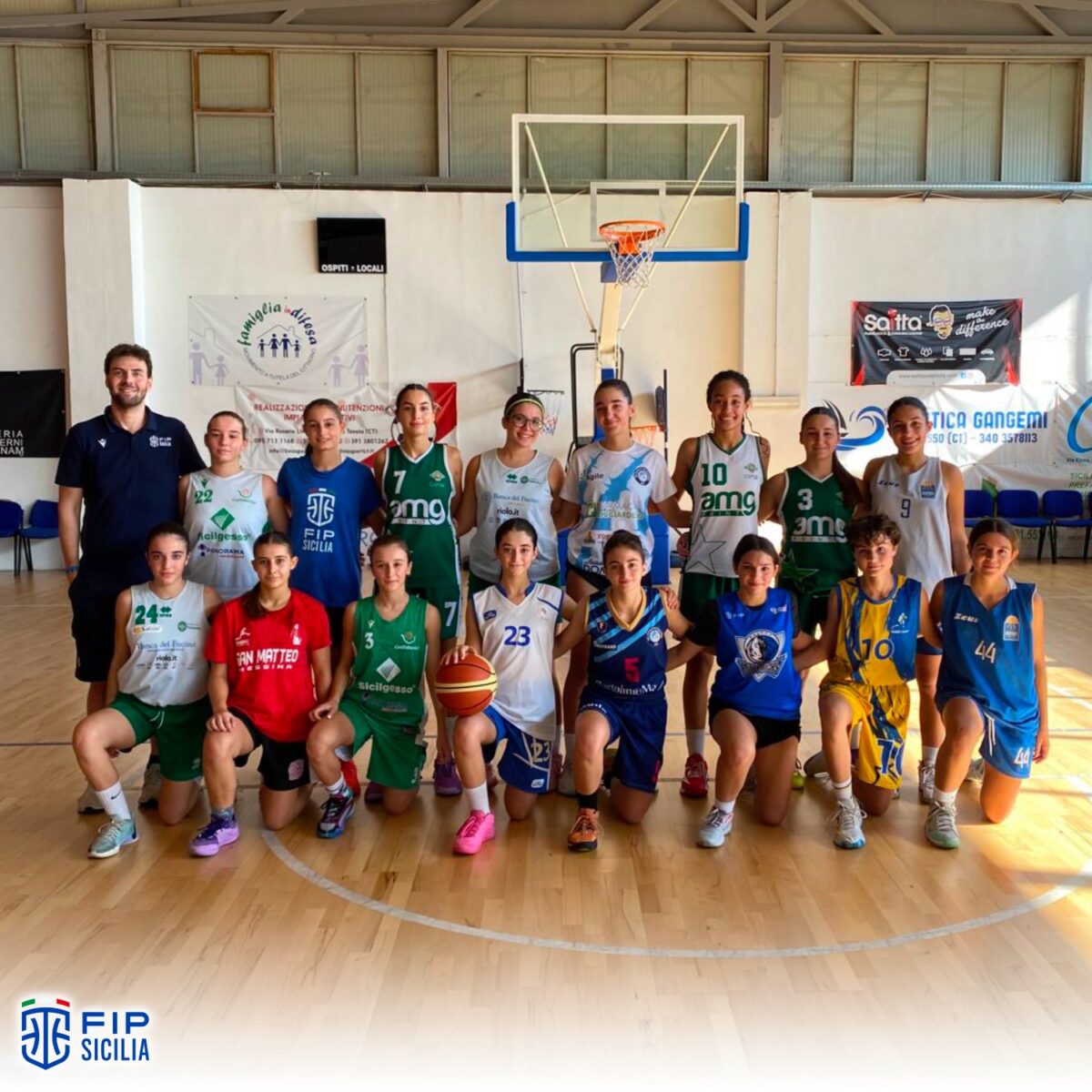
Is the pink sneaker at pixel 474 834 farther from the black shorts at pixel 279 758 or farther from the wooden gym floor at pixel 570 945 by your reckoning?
the black shorts at pixel 279 758

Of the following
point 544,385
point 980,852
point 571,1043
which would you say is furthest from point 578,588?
point 544,385

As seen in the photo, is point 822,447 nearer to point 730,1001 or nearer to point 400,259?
point 730,1001

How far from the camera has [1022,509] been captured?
1084 centimetres

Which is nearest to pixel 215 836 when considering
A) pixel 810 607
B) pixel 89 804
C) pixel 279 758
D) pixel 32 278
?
pixel 279 758

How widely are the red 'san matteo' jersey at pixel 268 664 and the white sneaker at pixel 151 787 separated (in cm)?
56

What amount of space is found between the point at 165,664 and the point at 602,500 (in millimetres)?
1614

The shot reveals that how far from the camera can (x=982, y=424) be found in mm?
11133

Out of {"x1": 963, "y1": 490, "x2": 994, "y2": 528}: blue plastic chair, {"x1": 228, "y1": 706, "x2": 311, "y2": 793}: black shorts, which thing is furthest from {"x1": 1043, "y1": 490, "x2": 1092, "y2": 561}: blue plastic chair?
{"x1": 228, "y1": 706, "x2": 311, "y2": 793}: black shorts

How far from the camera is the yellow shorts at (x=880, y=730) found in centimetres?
352

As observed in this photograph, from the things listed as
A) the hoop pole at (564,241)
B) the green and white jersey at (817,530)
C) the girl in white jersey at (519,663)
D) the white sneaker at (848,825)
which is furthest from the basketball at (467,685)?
the hoop pole at (564,241)

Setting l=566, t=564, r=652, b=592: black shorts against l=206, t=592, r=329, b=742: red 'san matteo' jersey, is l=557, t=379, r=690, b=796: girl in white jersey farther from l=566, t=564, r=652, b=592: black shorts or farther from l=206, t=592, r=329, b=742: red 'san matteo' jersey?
l=206, t=592, r=329, b=742: red 'san matteo' jersey

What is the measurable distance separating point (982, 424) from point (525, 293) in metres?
5.09

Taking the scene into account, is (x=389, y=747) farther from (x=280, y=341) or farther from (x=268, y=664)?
(x=280, y=341)

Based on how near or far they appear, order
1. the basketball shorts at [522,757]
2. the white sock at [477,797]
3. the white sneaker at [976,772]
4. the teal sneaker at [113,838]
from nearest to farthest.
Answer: the teal sneaker at [113,838]
the white sock at [477,797]
the basketball shorts at [522,757]
the white sneaker at [976,772]
